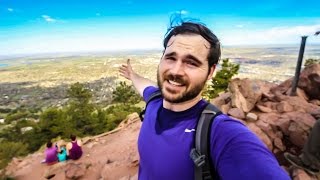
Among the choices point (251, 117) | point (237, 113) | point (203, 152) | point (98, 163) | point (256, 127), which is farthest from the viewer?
point (98, 163)

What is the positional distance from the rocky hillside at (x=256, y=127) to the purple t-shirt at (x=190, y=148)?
5.04m

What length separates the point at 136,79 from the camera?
13.1 ft

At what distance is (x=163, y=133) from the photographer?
2.03 meters

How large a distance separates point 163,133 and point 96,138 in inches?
545

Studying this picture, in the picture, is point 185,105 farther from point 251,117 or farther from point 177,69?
point 251,117

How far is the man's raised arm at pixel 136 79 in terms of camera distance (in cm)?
374

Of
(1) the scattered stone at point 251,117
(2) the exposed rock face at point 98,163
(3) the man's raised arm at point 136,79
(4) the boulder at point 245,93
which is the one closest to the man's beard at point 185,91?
(3) the man's raised arm at point 136,79

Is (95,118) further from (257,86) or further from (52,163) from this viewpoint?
(257,86)

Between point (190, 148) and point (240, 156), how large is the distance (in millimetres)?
394

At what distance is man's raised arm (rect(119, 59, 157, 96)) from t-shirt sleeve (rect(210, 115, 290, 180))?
7.03ft

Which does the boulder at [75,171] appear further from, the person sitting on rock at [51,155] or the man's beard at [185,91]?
the man's beard at [185,91]

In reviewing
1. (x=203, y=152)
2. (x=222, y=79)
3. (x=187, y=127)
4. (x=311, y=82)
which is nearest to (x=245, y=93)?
(x=311, y=82)

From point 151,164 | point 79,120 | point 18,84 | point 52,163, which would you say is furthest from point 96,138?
point 18,84

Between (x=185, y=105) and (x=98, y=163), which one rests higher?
(x=185, y=105)
